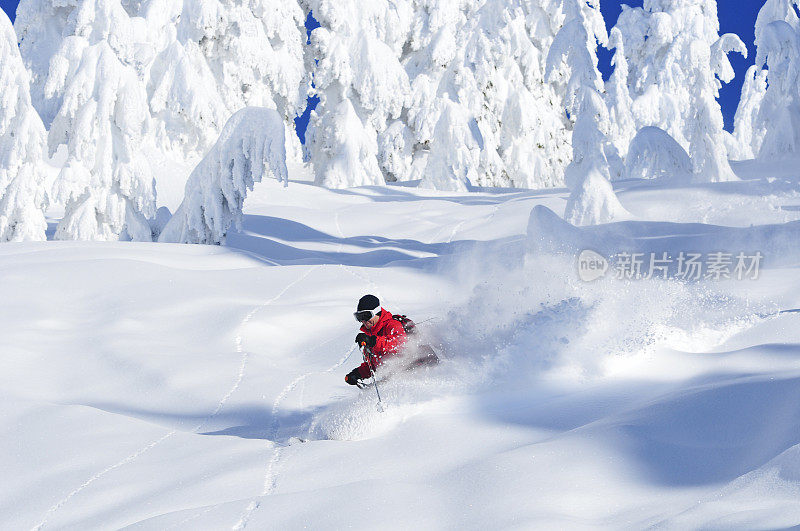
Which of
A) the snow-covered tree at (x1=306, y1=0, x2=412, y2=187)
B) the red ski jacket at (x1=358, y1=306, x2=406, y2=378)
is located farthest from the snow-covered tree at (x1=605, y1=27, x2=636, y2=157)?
the red ski jacket at (x1=358, y1=306, x2=406, y2=378)

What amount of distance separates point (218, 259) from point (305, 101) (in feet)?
56.7

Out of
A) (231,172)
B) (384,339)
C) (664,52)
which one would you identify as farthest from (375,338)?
(664,52)

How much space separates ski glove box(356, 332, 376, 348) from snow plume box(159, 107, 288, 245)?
339 inches

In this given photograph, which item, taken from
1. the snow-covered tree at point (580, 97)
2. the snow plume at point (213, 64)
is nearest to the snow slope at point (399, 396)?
the snow-covered tree at point (580, 97)

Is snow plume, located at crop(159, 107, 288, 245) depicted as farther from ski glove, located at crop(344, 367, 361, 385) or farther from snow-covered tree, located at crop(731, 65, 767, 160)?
snow-covered tree, located at crop(731, 65, 767, 160)

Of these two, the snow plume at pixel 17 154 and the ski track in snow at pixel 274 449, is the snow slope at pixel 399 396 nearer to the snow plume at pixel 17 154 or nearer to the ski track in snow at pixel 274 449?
the ski track in snow at pixel 274 449

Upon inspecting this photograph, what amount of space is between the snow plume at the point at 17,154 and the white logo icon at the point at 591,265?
13130 millimetres

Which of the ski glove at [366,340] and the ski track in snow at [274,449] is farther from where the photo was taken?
the ski glove at [366,340]

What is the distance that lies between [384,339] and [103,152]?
1354 cm

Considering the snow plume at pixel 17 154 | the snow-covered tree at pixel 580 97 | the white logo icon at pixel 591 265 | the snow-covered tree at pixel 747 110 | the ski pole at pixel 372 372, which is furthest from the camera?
the snow-covered tree at pixel 747 110

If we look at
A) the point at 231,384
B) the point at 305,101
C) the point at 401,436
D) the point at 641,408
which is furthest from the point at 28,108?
the point at 641,408

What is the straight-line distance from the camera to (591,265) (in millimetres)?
11656

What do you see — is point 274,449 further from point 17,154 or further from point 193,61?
point 193,61

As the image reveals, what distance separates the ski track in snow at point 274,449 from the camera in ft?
13.6
